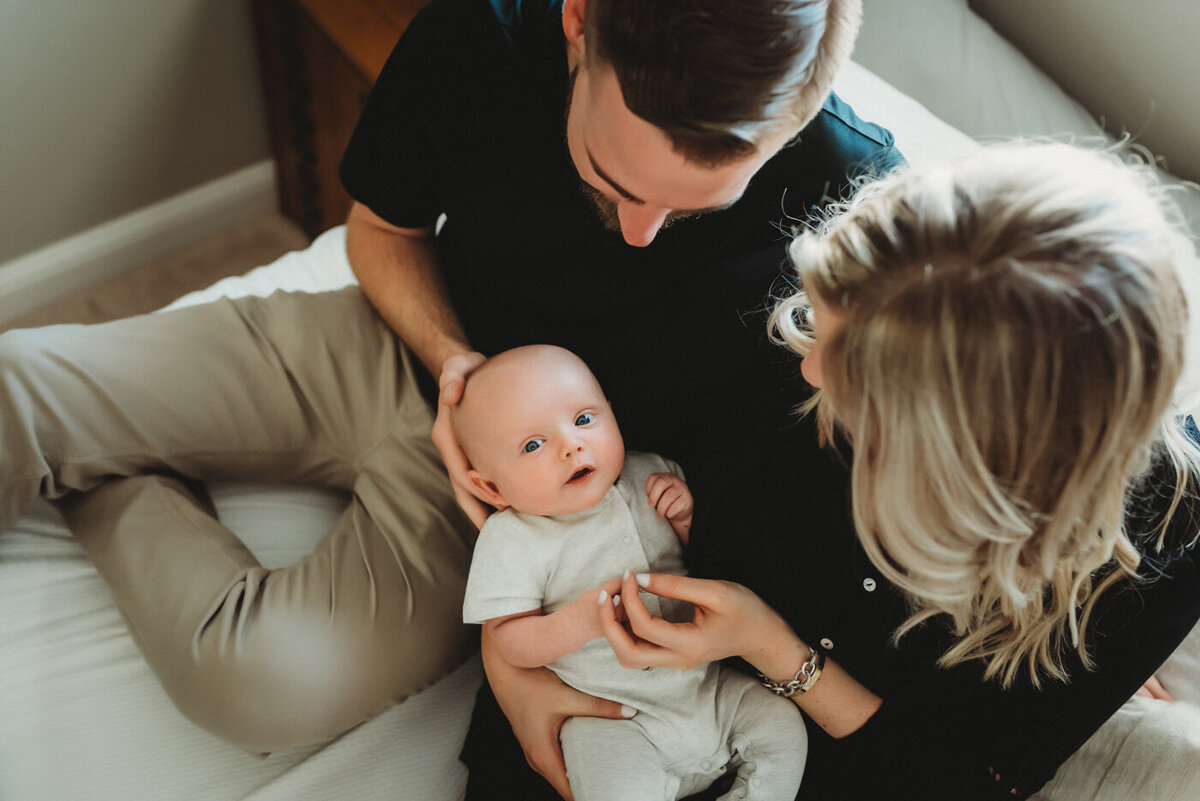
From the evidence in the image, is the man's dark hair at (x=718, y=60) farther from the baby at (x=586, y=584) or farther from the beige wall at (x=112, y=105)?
the beige wall at (x=112, y=105)

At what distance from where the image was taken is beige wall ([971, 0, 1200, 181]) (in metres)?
1.46

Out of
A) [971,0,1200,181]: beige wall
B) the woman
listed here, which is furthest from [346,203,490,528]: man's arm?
[971,0,1200,181]: beige wall

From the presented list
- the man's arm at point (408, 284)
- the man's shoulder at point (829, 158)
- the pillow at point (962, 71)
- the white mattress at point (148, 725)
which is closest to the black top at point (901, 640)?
the white mattress at point (148, 725)

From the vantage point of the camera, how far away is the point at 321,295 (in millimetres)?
1438

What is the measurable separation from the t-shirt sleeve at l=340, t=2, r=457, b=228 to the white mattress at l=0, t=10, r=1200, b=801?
515mm

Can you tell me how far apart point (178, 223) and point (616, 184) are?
1.67 meters

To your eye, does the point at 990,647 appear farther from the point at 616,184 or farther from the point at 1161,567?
the point at 616,184

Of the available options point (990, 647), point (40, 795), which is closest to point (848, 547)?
point (990, 647)

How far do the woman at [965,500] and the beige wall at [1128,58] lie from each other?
818mm

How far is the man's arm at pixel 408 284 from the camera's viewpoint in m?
1.32

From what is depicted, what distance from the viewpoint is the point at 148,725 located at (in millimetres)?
1139

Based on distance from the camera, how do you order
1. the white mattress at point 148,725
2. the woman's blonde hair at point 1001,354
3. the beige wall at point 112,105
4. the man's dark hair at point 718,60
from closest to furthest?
the woman's blonde hair at point 1001,354, the man's dark hair at point 718,60, the white mattress at point 148,725, the beige wall at point 112,105

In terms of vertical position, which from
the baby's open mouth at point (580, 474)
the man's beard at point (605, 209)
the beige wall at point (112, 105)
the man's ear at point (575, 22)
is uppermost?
the man's ear at point (575, 22)

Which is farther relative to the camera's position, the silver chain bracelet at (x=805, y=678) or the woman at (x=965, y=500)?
the silver chain bracelet at (x=805, y=678)
